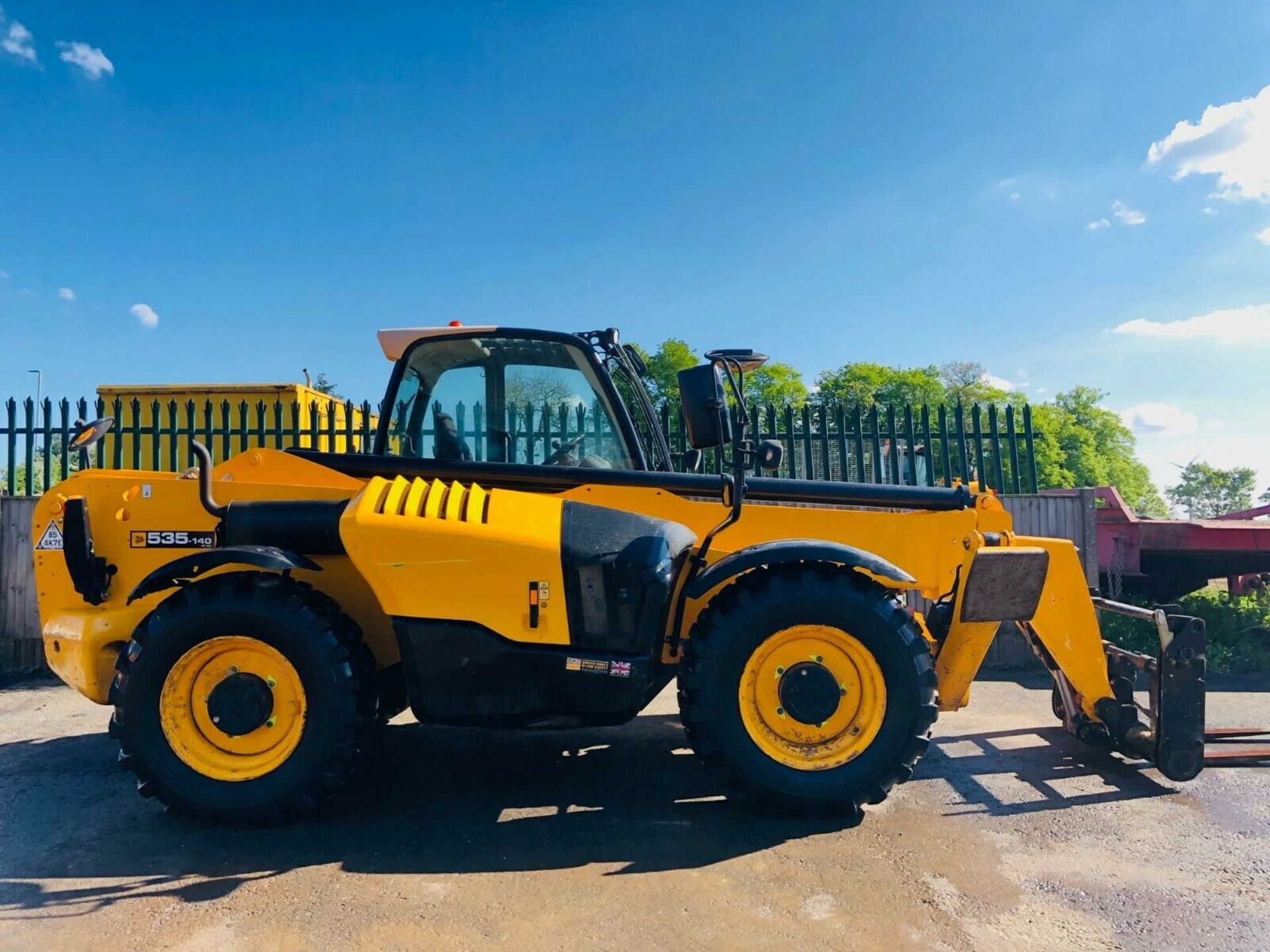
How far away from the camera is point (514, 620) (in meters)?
3.62

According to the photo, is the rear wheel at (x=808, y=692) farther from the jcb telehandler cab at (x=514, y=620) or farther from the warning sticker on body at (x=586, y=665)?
the warning sticker on body at (x=586, y=665)

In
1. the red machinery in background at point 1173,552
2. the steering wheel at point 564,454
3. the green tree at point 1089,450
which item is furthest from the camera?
the green tree at point 1089,450

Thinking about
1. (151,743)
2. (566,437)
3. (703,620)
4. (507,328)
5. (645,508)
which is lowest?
(151,743)

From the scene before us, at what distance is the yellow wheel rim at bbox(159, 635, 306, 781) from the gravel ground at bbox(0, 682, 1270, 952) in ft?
1.01

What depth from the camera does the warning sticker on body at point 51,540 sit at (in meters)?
4.19

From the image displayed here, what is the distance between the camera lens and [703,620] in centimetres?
373

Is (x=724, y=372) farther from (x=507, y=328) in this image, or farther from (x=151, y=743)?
(x=151, y=743)

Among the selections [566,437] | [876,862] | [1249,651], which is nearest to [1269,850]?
[876,862]

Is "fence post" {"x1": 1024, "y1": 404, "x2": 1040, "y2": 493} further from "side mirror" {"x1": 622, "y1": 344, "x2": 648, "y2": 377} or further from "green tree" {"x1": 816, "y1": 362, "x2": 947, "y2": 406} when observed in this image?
"green tree" {"x1": 816, "y1": 362, "x2": 947, "y2": 406}

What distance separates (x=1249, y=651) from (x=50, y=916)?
30.3ft

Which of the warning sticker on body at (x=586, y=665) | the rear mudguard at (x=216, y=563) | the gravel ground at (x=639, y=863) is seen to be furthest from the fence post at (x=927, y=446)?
the rear mudguard at (x=216, y=563)

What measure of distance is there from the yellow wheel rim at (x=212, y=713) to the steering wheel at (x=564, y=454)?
63.3 inches

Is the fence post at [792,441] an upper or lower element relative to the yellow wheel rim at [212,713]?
upper

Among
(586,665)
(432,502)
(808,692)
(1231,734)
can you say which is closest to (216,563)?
(432,502)
